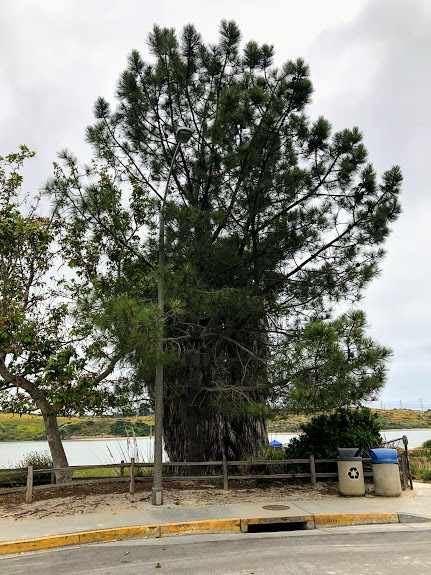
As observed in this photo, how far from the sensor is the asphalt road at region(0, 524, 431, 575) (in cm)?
563

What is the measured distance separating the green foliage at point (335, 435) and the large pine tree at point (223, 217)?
2.48m

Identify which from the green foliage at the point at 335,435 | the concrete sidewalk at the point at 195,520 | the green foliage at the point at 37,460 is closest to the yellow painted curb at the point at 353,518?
the concrete sidewalk at the point at 195,520

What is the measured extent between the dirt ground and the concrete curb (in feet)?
4.99

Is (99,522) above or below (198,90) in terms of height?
below

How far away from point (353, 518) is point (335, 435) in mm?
4184

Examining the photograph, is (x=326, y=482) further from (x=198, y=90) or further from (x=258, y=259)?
(x=198, y=90)

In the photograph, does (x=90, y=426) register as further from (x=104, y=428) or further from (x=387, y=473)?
(x=387, y=473)

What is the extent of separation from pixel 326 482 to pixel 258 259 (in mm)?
5994

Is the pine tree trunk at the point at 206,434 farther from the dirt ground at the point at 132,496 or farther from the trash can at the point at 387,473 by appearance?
the trash can at the point at 387,473

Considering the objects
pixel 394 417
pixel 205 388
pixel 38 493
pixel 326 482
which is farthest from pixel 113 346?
pixel 394 417

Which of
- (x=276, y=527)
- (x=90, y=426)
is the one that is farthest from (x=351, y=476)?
(x=90, y=426)

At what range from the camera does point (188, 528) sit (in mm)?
8086

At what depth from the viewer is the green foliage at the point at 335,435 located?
12.6 meters

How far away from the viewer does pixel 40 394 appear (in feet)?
41.0
